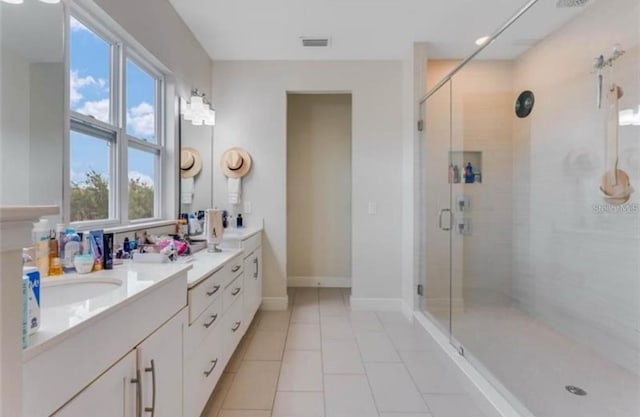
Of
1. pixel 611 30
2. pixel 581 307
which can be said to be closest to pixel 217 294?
pixel 581 307

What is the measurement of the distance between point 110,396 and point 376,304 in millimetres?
2887

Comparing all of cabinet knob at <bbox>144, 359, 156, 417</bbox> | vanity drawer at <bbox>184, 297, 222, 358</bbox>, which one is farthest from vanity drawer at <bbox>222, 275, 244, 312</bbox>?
cabinet knob at <bbox>144, 359, 156, 417</bbox>

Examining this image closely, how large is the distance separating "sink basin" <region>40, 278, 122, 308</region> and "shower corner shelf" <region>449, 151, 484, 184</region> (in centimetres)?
284

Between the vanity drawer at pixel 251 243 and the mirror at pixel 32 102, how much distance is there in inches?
52.5

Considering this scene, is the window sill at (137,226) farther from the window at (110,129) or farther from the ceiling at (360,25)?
the ceiling at (360,25)

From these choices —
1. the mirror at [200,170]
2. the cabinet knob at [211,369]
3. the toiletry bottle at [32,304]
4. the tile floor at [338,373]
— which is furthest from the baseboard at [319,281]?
the toiletry bottle at [32,304]

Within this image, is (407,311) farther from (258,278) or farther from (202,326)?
(202,326)

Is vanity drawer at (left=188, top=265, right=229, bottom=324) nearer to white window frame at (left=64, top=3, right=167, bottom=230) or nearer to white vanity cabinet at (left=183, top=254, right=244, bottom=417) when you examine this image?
white vanity cabinet at (left=183, top=254, right=244, bottom=417)

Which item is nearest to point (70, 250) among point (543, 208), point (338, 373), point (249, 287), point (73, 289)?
point (73, 289)

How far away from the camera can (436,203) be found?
9.96 ft

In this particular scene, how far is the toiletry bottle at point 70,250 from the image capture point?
4.45 feet

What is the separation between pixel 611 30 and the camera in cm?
210

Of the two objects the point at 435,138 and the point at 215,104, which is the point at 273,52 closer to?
the point at 215,104

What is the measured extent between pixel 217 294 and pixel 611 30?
3103 mm
